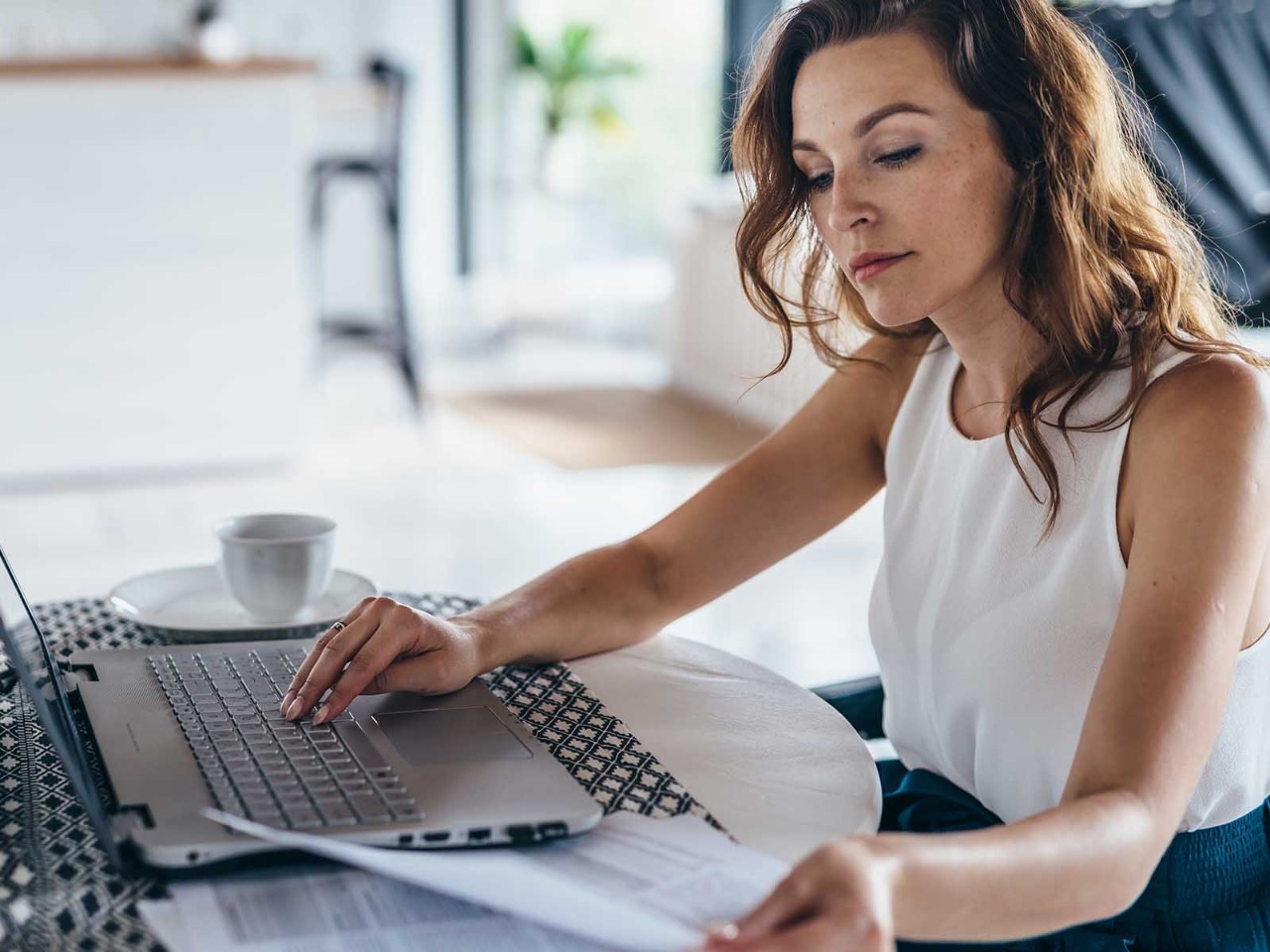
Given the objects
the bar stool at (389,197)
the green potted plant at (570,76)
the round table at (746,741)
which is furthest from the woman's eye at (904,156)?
the green potted plant at (570,76)

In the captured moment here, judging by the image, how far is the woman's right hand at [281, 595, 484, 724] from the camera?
37.2 inches

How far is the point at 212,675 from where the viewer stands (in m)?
1.00

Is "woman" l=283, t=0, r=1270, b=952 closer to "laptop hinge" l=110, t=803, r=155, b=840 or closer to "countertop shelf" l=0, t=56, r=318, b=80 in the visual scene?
"laptop hinge" l=110, t=803, r=155, b=840

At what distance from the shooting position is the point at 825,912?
668mm

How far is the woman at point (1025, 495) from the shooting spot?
2.91ft

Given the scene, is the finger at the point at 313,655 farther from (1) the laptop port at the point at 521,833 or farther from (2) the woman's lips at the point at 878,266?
(2) the woman's lips at the point at 878,266

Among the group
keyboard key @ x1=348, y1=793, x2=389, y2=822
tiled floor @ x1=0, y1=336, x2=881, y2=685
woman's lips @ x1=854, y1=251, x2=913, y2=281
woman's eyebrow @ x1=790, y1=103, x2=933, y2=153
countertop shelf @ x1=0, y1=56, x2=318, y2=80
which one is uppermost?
countertop shelf @ x1=0, y1=56, x2=318, y2=80

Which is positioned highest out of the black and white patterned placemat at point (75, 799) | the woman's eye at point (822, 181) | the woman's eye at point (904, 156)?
the woman's eye at point (904, 156)

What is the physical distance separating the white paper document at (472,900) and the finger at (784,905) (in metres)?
0.03

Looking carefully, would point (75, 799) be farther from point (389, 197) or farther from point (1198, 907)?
point (389, 197)

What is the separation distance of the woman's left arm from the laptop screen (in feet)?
1.04

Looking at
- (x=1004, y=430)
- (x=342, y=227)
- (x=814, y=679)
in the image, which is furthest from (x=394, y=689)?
(x=342, y=227)

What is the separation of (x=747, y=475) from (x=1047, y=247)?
1.08ft

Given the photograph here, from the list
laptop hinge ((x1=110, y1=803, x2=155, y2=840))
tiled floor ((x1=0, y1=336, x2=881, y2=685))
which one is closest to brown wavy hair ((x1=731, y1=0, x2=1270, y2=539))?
laptop hinge ((x1=110, y1=803, x2=155, y2=840))
